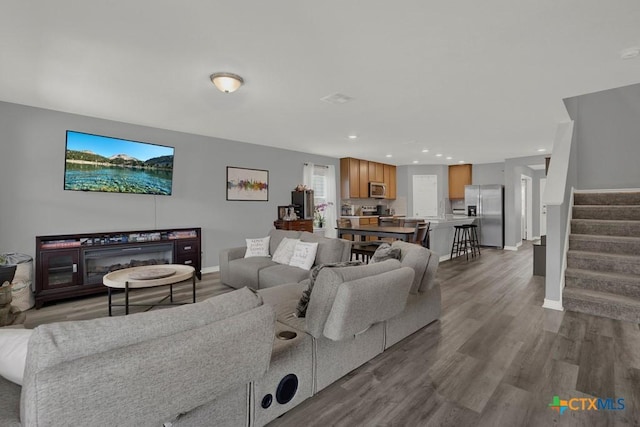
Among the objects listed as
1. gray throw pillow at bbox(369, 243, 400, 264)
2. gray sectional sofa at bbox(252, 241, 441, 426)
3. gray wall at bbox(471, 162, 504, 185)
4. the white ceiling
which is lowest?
gray sectional sofa at bbox(252, 241, 441, 426)

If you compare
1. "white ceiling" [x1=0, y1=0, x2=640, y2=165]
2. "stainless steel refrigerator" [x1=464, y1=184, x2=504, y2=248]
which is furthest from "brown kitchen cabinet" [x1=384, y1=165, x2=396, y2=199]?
"white ceiling" [x1=0, y1=0, x2=640, y2=165]

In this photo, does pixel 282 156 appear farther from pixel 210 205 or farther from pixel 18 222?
pixel 18 222

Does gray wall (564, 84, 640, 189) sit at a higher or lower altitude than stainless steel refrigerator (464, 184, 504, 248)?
higher

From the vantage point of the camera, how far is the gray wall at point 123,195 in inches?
143

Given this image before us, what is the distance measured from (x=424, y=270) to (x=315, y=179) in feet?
15.8

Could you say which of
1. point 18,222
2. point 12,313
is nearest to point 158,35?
point 12,313

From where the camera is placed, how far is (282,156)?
6402 mm

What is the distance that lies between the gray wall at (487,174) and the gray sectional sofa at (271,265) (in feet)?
21.7

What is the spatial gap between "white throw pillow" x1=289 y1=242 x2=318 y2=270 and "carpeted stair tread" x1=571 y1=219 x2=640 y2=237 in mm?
3468

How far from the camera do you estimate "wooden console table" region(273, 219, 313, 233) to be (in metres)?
6.13

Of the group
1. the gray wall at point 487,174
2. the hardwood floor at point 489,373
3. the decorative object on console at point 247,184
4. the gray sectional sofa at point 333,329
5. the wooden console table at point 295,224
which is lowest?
the hardwood floor at point 489,373

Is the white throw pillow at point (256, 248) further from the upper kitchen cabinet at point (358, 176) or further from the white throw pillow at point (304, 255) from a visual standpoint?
the upper kitchen cabinet at point (358, 176)

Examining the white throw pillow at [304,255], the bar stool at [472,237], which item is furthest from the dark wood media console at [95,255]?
the bar stool at [472,237]

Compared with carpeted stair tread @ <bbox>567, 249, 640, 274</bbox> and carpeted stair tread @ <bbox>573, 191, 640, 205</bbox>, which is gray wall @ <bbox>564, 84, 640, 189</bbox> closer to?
carpeted stair tread @ <bbox>573, 191, 640, 205</bbox>
